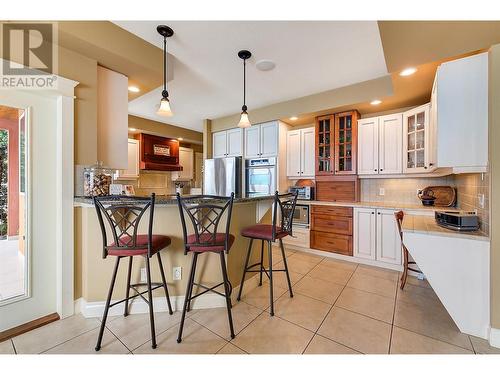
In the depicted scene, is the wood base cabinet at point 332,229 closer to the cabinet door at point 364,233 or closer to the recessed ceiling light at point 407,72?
the cabinet door at point 364,233

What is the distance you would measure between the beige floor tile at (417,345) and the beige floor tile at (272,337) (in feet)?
2.00

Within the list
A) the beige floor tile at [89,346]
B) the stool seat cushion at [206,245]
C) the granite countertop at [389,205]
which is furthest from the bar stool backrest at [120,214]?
the granite countertop at [389,205]

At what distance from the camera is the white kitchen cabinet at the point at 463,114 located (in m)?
1.67

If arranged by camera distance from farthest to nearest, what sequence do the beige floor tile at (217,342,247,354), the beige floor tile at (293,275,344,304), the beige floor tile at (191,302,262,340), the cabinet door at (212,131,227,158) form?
the cabinet door at (212,131,227,158) → the beige floor tile at (293,275,344,304) → the beige floor tile at (191,302,262,340) → the beige floor tile at (217,342,247,354)

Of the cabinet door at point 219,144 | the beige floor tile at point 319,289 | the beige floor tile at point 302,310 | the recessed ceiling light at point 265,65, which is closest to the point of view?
→ the beige floor tile at point 302,310

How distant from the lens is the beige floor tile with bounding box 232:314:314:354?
4.87 ft

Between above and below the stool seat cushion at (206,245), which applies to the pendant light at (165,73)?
above

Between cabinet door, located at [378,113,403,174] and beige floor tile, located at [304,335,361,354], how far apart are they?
2.57 meters

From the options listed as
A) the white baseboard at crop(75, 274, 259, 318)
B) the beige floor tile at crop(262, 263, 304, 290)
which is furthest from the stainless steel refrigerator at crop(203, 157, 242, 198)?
the white baseboard at crop(75, 274, 259, 318)

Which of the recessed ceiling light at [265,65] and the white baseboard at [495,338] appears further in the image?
the recessed ceiling light at [265,65]

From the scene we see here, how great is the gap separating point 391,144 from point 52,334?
14.2 ft

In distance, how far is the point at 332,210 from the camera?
11.2 ft

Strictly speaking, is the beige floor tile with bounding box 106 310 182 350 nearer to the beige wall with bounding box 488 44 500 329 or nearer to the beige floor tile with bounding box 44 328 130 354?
the beige floor tile with bounding box 44 328 130 354
